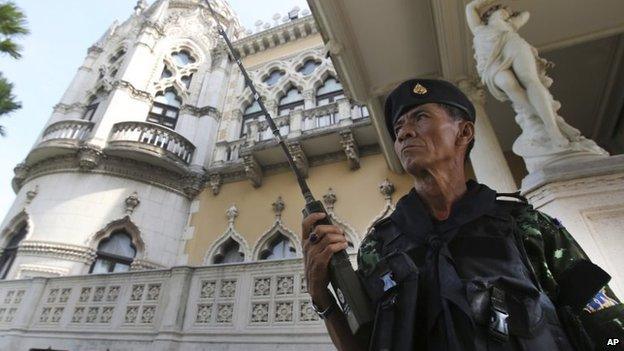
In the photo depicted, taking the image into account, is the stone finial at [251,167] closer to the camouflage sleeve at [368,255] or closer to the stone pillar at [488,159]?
the stone pillar at [488,159]

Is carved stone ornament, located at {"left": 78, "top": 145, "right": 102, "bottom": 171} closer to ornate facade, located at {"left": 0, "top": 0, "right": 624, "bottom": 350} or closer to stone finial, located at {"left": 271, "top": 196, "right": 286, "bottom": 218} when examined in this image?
ornate facade, located at {"left": 0, "top": 0, "right": 624, "bottom": 350}

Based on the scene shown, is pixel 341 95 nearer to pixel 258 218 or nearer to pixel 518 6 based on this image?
pixel 258 218

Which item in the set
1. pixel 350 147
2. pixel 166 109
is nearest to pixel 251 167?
pixel 350 147

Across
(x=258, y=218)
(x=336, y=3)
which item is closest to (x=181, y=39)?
(x=258, y=218)

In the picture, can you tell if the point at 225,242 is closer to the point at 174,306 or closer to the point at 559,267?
the point at 174,306

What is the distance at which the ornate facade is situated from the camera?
5059mm

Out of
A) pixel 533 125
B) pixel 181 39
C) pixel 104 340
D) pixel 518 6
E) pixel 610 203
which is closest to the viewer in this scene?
pixel 610 203

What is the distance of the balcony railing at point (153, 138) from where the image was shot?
10.0m

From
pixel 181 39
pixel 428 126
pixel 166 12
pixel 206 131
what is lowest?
pixel 428 126

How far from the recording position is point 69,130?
33.9ft

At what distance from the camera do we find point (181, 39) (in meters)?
14.0

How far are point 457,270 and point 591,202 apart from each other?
190 centimetres

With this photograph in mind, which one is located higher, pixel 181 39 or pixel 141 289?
pixel 181 39

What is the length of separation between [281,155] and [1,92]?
643cm
